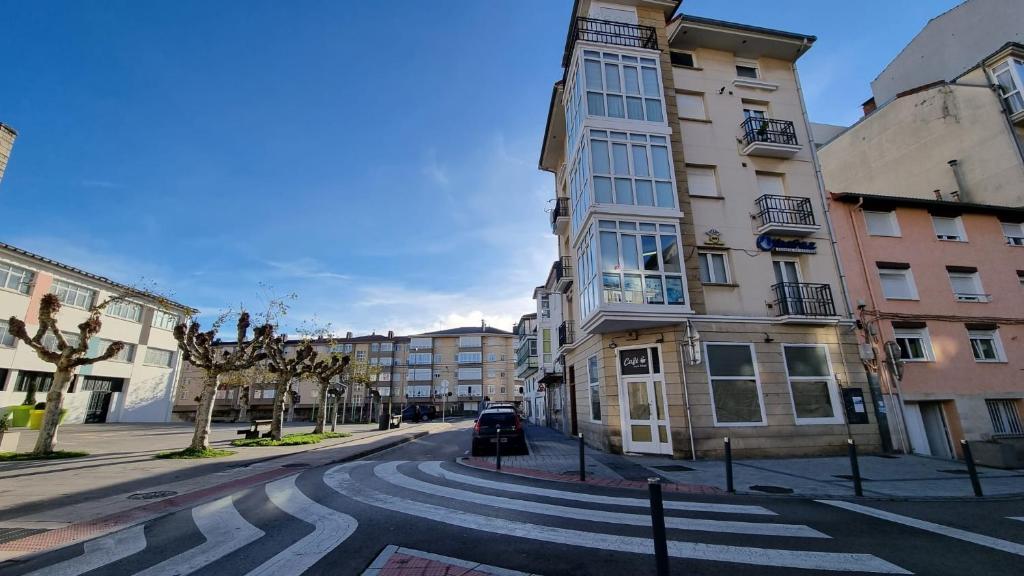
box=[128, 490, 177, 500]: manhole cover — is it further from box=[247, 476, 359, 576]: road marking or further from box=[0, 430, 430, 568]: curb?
box=[247, 476, 359, 576]: road marking

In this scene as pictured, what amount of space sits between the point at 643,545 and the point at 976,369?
17261 millimetres

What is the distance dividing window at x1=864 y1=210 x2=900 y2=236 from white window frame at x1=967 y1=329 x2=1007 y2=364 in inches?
169

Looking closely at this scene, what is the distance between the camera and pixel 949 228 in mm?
15594

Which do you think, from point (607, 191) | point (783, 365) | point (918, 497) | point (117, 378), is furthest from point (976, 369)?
point (117, 378)

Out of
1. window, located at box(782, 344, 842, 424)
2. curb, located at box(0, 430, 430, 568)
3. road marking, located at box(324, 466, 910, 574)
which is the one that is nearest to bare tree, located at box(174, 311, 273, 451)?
curb, located at box(0, 430, 430, 568)

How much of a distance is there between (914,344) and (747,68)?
12342mm

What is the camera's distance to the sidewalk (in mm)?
7598

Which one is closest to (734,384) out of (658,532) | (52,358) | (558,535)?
(558,535)

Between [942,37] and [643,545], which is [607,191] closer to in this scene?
[643,545]

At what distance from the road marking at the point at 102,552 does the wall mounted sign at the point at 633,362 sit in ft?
39.5

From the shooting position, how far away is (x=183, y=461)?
39.4 ft

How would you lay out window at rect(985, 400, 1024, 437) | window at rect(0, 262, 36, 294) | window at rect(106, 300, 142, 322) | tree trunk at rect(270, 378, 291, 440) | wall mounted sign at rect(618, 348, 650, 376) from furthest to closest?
window at rect(106, 300, 142, 322), window at rect(0, 262, 36, 294), tree trunk at rect(270, 378, 291, 440), window at rect(985, 400, 1024, 437), wall mounted sign at rect(618, 348, 650, 376)

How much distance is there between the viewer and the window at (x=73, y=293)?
29.0 m

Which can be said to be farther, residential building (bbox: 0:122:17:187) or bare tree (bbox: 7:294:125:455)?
bare tree (bbox: 7:294:125:455)
